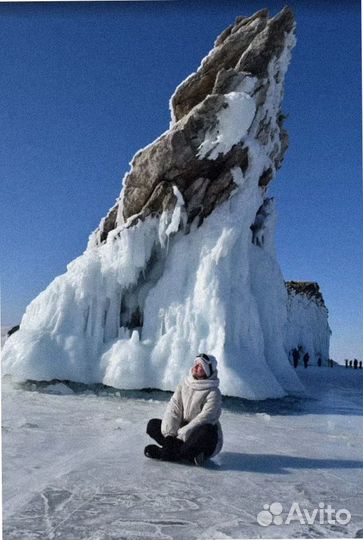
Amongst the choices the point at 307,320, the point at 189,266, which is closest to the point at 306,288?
the point at 307,320

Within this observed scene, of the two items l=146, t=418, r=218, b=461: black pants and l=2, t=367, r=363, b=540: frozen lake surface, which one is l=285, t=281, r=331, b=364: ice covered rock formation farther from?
l=146, t=418, r=218, b=461: black pants

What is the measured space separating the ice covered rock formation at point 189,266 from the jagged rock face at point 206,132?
0.08 ft

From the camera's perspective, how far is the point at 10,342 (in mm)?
9734

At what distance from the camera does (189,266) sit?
1008cm

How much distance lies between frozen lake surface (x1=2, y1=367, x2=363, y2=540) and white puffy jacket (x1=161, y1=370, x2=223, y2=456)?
30cm

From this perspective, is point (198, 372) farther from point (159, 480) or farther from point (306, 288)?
point (306, 288)

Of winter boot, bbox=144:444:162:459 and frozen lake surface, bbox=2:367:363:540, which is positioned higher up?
winter boot, bbox=144:444:162:459

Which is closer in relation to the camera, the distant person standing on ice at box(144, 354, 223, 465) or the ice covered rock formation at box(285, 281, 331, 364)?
the distant person standing on ice at box(144, 354, 223, 465)

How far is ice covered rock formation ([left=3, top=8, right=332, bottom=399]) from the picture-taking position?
927 cm

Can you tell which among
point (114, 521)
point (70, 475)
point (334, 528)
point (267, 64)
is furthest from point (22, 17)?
point (267, 64)

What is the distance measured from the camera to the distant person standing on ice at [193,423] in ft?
13.6

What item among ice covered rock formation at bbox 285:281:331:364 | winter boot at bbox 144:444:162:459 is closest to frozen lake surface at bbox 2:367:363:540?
winter boot at bbox 144:444:162:459

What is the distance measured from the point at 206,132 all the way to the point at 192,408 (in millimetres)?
7139

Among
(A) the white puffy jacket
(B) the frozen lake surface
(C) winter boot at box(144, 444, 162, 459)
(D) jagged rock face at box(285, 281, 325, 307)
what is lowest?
(B) the frozen lake surface
